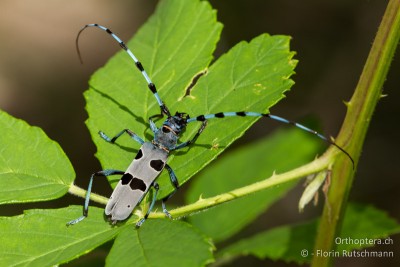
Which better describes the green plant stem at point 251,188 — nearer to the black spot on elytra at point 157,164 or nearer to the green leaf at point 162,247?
the green leaf at point 162,247

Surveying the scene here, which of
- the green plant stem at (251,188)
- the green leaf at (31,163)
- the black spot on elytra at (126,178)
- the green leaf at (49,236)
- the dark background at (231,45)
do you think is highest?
the green plant stem at (251,188)

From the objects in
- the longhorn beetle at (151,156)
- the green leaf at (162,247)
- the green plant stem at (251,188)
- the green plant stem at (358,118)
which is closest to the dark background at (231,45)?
the longhorn beetle at (151,156)

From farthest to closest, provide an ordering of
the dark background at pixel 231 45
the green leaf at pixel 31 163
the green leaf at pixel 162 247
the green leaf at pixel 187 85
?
the dark background at pixel 231 45 → the green leaf at pixel 187 85 → the green leaf at pixel 31 163 → the green leaf at pixel 162 247

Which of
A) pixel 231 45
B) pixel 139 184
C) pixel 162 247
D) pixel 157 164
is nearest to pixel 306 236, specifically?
pixel 157 164

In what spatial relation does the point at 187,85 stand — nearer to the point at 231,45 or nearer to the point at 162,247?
the point at 162,247

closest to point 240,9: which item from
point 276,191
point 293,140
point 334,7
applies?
point 334,7

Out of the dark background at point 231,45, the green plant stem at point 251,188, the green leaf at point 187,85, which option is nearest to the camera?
the green plant stem at point 251,188

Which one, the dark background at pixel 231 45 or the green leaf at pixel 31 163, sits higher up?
the green leaf at pixel 31 163

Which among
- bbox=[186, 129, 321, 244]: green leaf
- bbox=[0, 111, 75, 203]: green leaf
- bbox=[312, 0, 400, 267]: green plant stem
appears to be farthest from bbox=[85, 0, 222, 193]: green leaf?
bbox=[186, 129, 321, 244]: green leaf
